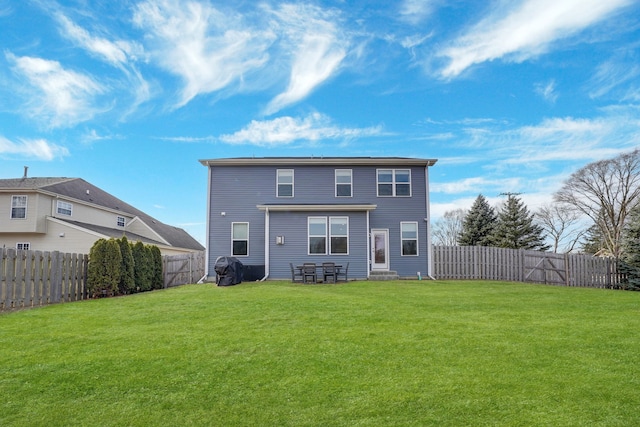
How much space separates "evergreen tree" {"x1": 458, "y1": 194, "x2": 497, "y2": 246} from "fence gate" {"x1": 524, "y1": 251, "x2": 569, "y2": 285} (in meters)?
10.9

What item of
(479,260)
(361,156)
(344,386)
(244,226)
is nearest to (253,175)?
(244,226)

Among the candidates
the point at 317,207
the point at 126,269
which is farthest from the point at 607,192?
the point at 126,269

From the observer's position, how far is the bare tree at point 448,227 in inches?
1687

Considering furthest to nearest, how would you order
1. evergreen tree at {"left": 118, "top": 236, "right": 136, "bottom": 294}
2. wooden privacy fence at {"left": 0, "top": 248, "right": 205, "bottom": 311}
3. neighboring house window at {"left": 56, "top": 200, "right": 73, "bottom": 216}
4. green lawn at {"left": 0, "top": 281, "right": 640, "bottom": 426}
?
neighboring house window at {"left": 56, "top": 200, "right": 73, "bottom": 216}, evergreen tree at {"left": 118, "top": 236, "right": 136, "bottom": 294}, wooden privacy fence at {"left": 0, "top": 248, "right": 205, "bottom": 311}, green lawn at {"left": 0, "top": 281, "right": 640, "bottom": 426}

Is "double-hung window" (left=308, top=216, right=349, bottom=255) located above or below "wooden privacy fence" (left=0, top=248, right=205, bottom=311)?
above

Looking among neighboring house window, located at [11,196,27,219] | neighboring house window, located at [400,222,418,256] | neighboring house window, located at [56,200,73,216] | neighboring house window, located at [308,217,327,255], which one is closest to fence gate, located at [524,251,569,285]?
neighboring house window, located at [400,222,418,256]

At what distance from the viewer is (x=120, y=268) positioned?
1295 cm

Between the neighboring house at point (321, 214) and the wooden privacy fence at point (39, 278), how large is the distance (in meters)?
7.03

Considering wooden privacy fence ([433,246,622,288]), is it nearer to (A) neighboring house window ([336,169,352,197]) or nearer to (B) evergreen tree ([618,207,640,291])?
(B) evergreen tree ([618,207,640,291])

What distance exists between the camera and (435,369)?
4.74 metres

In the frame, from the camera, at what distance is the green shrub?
12.1 metres

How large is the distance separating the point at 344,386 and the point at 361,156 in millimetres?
15908

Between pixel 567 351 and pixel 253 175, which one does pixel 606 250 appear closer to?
pixel 253 175

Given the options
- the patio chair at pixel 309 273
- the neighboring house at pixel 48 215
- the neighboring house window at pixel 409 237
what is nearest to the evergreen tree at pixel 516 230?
the neighboring house window at pixel 409 237
